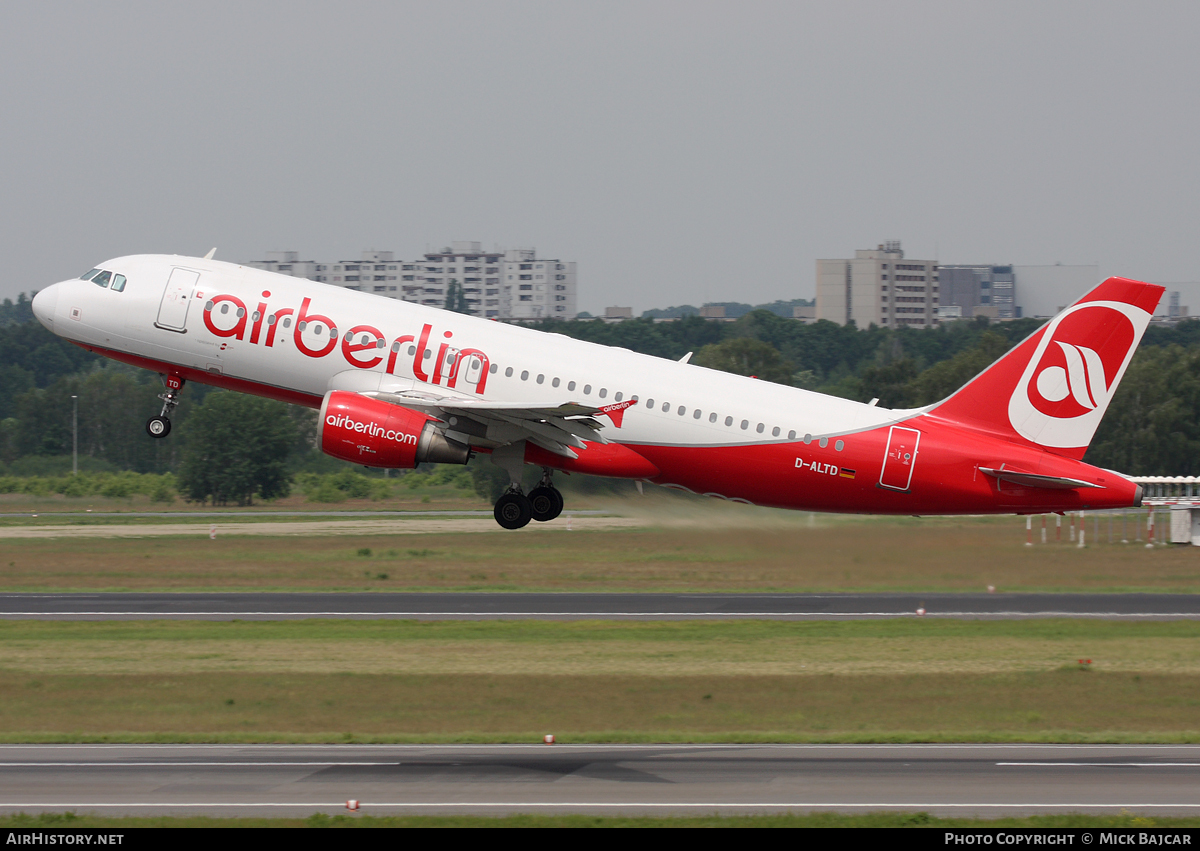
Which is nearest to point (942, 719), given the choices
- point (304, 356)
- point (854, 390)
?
point (304, 356)

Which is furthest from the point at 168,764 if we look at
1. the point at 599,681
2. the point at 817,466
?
the point at 817,466

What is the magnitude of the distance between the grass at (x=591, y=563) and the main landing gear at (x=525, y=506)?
6.12 m

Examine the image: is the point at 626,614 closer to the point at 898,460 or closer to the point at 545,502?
the point at 545,502

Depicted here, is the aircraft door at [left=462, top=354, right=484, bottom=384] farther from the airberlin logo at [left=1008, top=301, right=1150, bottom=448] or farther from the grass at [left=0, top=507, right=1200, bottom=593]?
the airberlin logo at [left=1008, top=301, right=1150, bottom=448]

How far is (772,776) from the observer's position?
25438 millimetres

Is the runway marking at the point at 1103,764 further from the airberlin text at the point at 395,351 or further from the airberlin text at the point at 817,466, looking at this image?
the airberlin text at the point at 395,351

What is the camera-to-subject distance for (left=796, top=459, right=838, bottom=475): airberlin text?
1334 inches

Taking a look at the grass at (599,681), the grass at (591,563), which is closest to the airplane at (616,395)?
the grass at (599,681)

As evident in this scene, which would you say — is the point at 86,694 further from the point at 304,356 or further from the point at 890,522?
the point at 890,522

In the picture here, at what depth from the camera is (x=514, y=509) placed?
34344mm

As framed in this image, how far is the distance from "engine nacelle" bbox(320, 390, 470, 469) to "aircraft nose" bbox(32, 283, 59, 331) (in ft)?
28.1

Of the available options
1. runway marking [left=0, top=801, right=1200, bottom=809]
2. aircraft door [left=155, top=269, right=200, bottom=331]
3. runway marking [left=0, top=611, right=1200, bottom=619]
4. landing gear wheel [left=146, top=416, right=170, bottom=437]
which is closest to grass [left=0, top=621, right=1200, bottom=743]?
runway marking [left=0, top=611, right=1200, bottom=619]

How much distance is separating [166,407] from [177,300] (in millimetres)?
2964

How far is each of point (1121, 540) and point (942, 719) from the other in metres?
38.4
